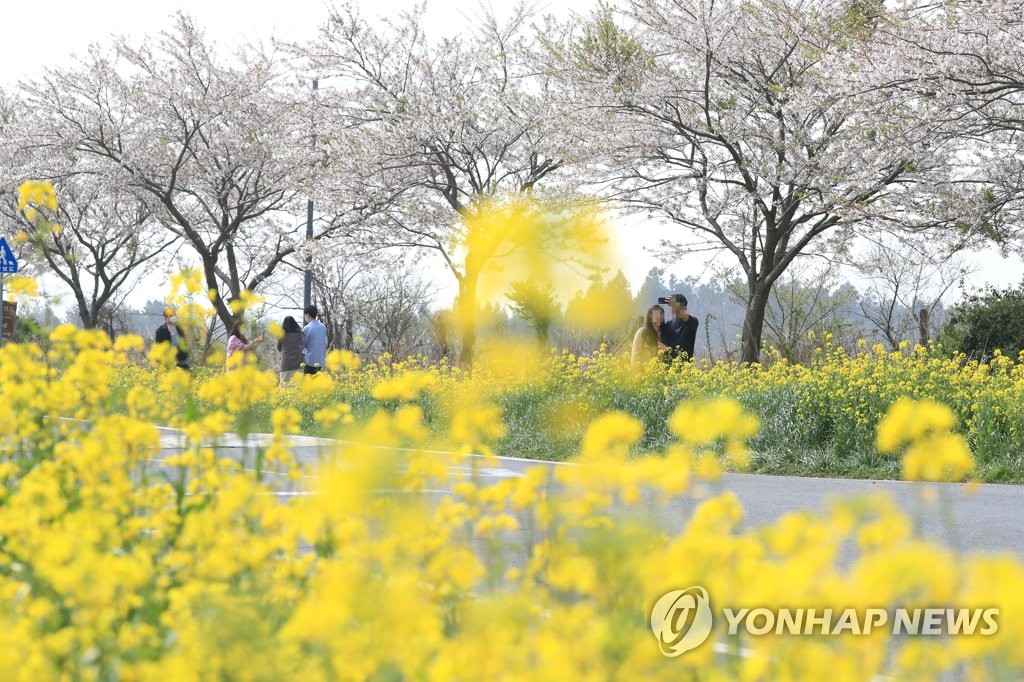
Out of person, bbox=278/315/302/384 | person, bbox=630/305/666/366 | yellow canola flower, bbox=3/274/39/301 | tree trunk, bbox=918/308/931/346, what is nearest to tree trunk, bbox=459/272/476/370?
person, bbox=278/315/302/384

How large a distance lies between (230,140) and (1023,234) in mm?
18929

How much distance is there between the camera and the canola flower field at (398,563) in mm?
2055

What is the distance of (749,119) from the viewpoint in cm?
2198

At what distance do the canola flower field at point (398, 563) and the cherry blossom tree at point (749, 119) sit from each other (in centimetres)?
1701

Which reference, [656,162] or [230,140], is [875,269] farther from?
[230,140]

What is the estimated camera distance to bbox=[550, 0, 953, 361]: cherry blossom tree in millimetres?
20578

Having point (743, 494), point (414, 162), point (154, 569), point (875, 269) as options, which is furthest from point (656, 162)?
point (154, 569)

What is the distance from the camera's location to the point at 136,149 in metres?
29.1

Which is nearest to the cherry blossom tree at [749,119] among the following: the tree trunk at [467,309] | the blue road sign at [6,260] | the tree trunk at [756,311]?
the tree trunk at [756,311]

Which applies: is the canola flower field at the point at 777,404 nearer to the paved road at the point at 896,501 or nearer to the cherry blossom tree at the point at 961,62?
the paved road at the point at 896,501

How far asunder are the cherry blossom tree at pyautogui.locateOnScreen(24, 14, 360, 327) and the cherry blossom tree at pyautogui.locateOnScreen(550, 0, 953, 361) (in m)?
8.98

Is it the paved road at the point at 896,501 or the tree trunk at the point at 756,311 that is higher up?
the tree trunk at the point at 756,311

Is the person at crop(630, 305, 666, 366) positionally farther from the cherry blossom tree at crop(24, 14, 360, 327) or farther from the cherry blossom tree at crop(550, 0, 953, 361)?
the cherry blossom tree at crop(24, 14, 360, 327)

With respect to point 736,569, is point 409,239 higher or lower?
higher
